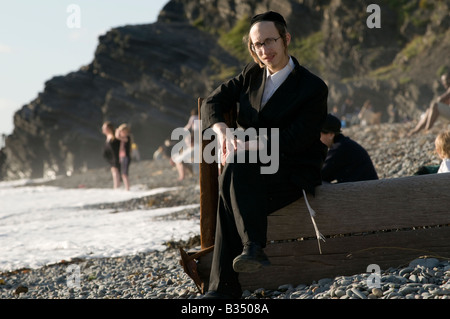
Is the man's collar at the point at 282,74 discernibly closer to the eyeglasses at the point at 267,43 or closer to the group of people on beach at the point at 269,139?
the group of people on beach at the point at 269,139

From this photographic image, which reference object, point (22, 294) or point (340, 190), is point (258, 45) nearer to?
point (340, 190)

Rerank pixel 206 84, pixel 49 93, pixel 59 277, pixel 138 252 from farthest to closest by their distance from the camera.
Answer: pixel 49 93
pixel 206 84
pixel 138 252
pixel 59 277

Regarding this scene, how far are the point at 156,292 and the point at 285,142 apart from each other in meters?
2.12

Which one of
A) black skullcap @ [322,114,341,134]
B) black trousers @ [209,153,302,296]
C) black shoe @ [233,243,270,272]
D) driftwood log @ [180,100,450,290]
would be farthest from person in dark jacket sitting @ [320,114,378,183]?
black shoe @ [233,243,270,272]

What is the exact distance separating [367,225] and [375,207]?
15cm

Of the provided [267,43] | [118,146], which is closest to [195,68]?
[118,146]

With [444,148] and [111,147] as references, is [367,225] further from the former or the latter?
[111,147]

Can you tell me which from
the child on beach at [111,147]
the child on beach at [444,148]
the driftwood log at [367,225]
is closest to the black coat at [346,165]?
the child on beach at [444,148]

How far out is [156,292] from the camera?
16.2 ft

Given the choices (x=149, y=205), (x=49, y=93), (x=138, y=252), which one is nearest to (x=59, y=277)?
(x=138, y=252)

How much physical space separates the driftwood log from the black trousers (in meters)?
0.22

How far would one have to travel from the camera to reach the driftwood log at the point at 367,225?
13.0 feet

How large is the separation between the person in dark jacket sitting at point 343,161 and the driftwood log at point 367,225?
185 centimetres
